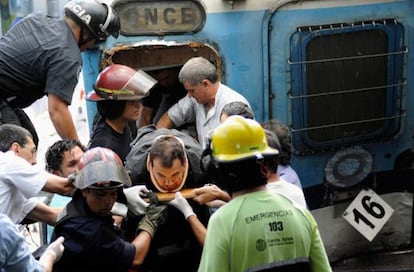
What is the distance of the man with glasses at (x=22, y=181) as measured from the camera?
347 cm

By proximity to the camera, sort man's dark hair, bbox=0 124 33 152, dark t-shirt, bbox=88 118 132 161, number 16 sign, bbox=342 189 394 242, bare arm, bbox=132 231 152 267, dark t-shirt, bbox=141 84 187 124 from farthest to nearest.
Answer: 1. dark t-shirt, bbox=141 84 187 124
2. number 16 sign, bbox=342 189 394 242
3. dark t-shirt, bbox=88 118 132 161
4. man's dark hair, bbox=0 124 33 152
5. bare arm, bbox=132 231 152 267

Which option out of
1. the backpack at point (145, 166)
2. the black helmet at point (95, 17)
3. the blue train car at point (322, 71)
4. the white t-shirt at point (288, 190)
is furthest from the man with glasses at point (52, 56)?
the white t-shirt at point (288, 190)

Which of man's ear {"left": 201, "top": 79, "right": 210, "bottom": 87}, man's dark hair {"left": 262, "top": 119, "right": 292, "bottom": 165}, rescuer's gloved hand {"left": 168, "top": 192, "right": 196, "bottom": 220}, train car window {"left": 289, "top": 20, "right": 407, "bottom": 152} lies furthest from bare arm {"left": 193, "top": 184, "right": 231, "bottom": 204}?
train car window {"left": 289, "top": 20, "right": 407, "bottom": 152}

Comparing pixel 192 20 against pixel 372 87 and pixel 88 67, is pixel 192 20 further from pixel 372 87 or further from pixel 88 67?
pixel 372 87

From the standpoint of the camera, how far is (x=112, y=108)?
4.20 m

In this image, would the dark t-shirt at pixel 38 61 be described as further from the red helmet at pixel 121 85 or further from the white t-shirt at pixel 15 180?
the white t-shirt at pixel 15 180

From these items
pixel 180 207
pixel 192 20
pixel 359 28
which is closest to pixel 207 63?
pixel 192 20

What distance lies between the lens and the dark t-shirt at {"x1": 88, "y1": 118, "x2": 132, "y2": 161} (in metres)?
4.15

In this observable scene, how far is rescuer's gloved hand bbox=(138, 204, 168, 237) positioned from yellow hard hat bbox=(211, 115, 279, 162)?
0.62 m

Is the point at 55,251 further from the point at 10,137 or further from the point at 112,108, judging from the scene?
the point at 112,108

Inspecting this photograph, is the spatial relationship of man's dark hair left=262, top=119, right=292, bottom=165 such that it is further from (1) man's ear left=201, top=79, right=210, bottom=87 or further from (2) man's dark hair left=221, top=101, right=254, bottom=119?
(1) man's ear left=201, top=79, right=210, bottom=87

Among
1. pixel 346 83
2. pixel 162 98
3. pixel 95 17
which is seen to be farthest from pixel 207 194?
pixel 162 98

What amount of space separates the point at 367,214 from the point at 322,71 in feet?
3.52

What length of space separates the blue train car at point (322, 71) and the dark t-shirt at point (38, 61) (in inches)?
11.9
